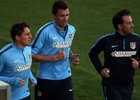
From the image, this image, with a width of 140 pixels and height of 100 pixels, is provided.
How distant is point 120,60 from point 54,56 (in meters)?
1.03

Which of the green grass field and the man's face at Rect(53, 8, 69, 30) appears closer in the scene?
the man's face at Rect(53, 8, 69, 30)

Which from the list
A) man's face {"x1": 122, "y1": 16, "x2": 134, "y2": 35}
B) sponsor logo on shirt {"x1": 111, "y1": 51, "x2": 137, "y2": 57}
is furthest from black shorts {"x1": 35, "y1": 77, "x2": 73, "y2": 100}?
man's face {"x1": 122, "y1": 16, "x2": 134, "y2": 35}

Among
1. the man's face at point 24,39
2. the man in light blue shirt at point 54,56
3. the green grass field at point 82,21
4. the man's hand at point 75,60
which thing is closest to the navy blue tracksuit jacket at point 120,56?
the man's hand at point 75,60

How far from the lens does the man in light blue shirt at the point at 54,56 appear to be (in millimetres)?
5355

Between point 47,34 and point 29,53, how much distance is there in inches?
17.1

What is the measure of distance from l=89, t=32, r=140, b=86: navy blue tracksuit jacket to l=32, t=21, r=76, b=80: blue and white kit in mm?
591

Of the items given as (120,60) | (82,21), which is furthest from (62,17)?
(82,21)

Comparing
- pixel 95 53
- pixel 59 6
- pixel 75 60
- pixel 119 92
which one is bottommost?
pixel 119 92

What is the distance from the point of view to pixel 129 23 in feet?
17.6

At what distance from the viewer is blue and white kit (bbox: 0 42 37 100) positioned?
481 cm

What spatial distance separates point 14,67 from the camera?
488 centimetres

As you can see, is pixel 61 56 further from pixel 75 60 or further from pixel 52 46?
pixel 75 60

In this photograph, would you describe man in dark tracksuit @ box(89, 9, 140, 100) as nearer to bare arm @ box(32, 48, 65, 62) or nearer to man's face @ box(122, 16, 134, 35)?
man's face @ box(122, 16, 134, 35)

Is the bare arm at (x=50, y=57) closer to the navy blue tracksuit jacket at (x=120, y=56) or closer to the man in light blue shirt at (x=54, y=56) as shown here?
the man in light blue shirt at (x=54, y=56)
